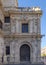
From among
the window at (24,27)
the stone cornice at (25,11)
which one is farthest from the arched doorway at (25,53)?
the stone cornice at (25,11)

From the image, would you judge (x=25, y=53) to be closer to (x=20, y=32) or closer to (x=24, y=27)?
(x=20, y=32)

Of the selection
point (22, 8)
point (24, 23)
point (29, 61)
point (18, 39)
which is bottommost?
point (29, 61)

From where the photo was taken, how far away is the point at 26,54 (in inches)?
1150

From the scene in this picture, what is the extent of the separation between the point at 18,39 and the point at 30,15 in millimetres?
3686

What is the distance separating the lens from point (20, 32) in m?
29.5

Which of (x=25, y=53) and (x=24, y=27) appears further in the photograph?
(x=24, y=27)

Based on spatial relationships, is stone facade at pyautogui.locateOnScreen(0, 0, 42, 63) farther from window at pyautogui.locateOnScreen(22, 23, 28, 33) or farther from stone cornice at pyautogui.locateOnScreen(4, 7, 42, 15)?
window at pyautogui.locateOnScreen(22, 23, 28, 33)

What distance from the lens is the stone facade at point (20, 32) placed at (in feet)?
94.9

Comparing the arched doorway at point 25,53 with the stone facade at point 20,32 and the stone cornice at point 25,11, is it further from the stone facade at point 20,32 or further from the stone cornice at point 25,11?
the stone cornice at point 25,11

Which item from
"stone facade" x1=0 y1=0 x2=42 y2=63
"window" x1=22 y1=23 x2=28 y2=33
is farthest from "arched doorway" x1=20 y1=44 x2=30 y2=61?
"window" x1=22 y1=23 x2=28 y2=33

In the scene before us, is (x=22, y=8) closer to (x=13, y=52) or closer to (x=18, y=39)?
(x=18, y=39)

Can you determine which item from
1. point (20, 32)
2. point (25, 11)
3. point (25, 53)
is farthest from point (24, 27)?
point (25, 53)

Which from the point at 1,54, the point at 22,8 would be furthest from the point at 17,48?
the point at 22,8

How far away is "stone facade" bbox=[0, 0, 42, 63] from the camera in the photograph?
1139 inches
